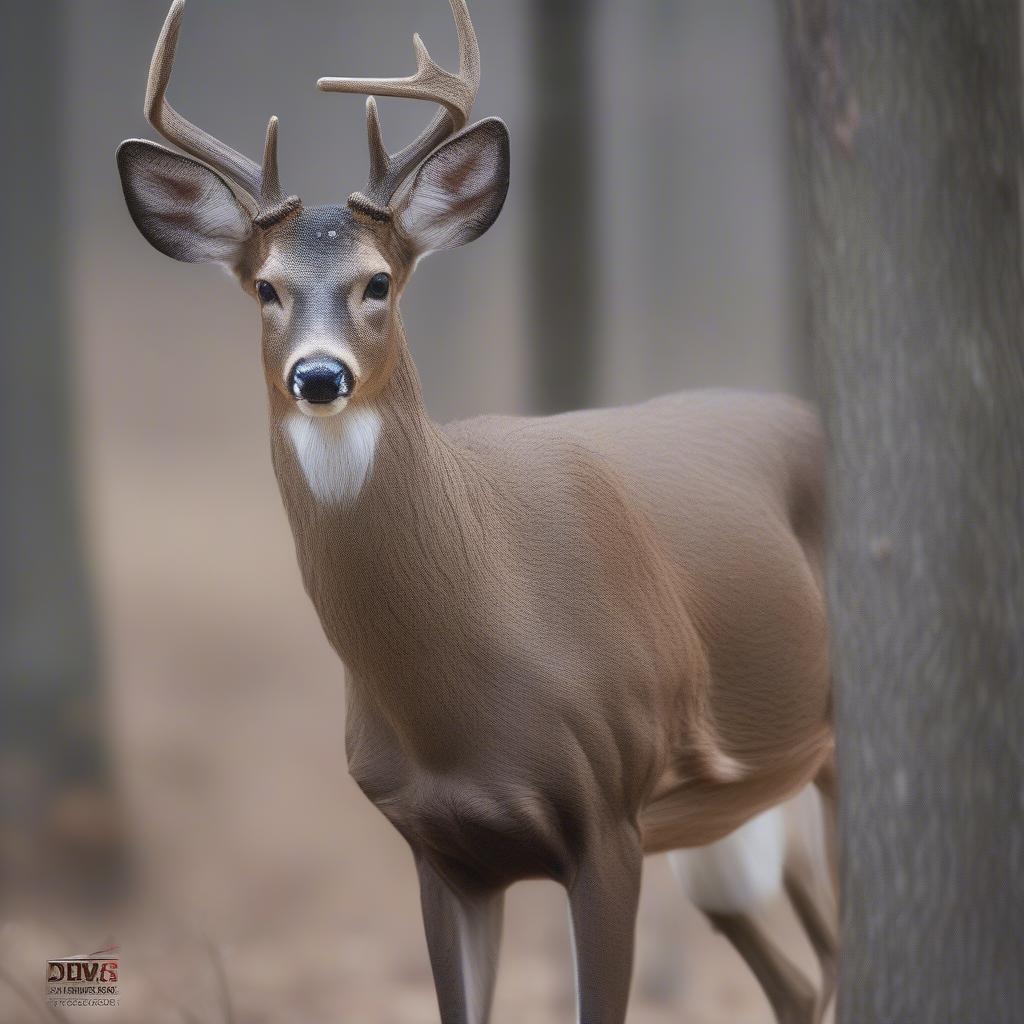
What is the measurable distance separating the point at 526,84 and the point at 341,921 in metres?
2.84

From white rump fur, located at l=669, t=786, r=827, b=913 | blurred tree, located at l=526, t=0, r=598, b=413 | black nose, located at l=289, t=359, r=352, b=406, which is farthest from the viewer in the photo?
blurred tree, located at l=526, t=0, r=598, b=413

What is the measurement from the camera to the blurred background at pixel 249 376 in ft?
18.0

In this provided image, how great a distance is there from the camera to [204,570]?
5.70 m

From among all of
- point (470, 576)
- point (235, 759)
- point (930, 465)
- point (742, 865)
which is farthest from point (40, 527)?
point (930, 465)

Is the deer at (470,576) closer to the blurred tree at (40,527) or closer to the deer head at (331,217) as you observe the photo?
the deer head at (331,217)

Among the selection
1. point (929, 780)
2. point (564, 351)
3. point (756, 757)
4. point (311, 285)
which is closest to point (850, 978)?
point (929, 780)

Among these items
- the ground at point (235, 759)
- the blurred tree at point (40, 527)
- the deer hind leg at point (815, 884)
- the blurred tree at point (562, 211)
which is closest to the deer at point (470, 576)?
the deer hind leg at point (815, 884)

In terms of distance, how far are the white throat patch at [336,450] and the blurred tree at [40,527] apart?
3312 mm

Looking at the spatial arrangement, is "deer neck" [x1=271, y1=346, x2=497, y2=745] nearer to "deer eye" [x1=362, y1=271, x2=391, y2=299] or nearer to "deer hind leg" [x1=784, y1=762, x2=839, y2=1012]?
"deer eye" [x1=362, y1=271, x2=391, y2=299]

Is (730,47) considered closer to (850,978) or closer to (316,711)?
(316,711)

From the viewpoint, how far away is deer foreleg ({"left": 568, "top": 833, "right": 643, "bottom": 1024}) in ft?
8.95

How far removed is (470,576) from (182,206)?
2.47 ft

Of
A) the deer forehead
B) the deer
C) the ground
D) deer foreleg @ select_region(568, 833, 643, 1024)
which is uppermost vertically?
the deer forehead

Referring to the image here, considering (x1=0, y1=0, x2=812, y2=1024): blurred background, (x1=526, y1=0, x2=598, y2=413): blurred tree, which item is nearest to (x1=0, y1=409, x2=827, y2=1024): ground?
(x1=0, y1=0, x2=812, y2=1024): blurred background
